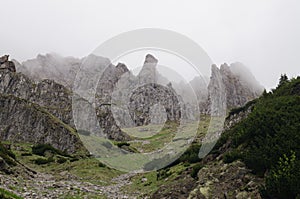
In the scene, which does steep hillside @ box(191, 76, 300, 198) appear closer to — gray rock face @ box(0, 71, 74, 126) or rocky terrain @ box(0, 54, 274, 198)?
rocky terrain @ box(0, 54, 274, 198)

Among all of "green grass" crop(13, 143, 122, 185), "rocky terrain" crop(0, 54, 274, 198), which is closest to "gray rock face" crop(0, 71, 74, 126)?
"rocky terrain" crop(0, 54, 274, 198)

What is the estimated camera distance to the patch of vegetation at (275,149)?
11344mm

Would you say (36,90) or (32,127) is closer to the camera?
(32,127)

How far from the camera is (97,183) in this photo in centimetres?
2717

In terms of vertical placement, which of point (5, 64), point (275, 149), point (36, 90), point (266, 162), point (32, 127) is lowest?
point (266, 162)

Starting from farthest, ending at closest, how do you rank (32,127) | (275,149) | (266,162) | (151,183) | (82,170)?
(32,127) < (82,170) < (151,183) < (275,149) < (266,162)

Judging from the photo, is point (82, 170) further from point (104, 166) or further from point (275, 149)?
point (275, 149)

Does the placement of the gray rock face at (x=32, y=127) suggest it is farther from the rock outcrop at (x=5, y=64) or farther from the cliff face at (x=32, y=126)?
the rock outcrop at (x=5, y=64)

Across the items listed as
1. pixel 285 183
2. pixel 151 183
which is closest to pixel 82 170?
pixel 151 183

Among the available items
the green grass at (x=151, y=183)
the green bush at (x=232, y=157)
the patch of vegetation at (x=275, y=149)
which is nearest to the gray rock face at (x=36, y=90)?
the green grass at (x=151, y=183)

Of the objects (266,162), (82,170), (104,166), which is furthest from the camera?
(104,166)

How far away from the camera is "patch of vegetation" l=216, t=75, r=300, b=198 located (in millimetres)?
11344

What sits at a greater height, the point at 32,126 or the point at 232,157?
the point at 32,126

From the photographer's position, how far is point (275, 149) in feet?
47.0
